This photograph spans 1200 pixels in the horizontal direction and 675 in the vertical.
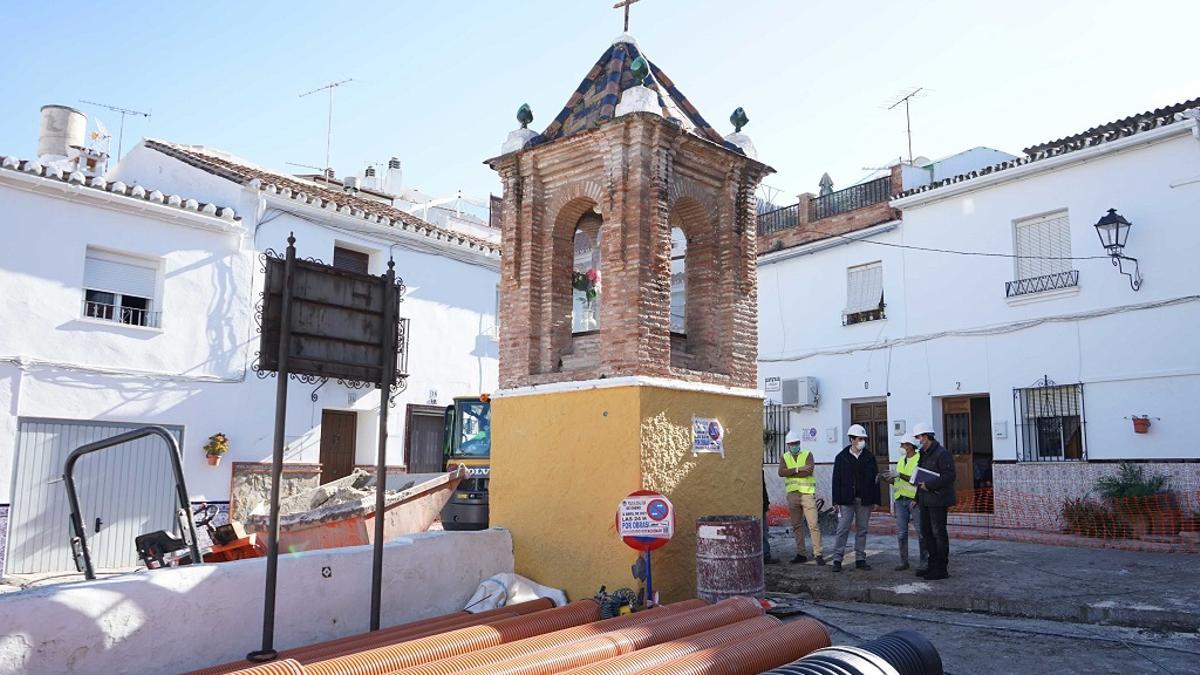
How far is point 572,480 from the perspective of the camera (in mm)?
7582

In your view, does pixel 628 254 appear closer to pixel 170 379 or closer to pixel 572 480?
pixel 572 480

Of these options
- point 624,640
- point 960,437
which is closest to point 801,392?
point 960,437

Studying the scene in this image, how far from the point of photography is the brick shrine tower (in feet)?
24.4

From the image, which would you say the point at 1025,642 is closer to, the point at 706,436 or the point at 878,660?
the point at 878,660

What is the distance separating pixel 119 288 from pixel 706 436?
10.9 metres

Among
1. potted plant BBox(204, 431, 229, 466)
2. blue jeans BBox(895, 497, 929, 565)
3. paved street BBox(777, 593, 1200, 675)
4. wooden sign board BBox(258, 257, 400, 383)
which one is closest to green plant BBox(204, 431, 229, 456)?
potted plant BBox(204, 431, 229, 466)

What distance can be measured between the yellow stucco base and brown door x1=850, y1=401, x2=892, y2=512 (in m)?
9.84

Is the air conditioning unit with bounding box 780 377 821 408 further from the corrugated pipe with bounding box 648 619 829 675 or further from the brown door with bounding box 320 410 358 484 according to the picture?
the corrugated pipe with bounding box 648 619 829 675

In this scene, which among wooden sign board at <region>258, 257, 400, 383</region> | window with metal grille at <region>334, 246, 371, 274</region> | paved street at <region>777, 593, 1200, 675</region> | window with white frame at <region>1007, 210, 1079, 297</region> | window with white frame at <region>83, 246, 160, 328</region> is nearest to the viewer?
wooden sign board at <region>258, 257, 400, 383</region>

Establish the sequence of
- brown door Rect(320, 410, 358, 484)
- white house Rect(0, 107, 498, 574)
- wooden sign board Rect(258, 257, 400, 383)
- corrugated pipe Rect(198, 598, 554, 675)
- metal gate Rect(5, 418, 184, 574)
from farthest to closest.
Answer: brown door Rect(320, 410, 358, 484) → white house Rect(0, 107, 498, 574) → metal gate Rect(5, 418, 184, 574) → wooden sign board Rect(258, 257, 400, 383) → corrugated pipe Rect(198, 598, 554, 675)

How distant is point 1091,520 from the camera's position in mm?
12945

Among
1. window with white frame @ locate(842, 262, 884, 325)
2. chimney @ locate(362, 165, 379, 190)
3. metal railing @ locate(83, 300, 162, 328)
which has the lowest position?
metal railing @ locate(83, 300, 162, 328)

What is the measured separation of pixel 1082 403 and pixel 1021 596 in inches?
289

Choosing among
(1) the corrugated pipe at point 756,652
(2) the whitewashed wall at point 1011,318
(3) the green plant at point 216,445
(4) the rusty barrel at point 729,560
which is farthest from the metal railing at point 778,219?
(1) the corrugated pipe at point 756,652
